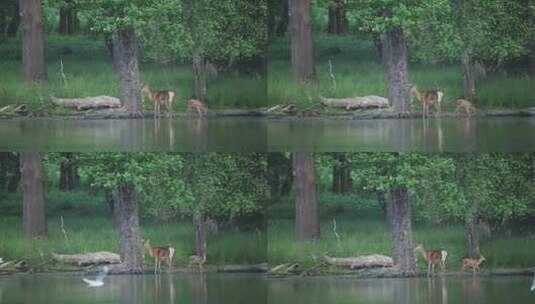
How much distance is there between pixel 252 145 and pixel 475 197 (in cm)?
147

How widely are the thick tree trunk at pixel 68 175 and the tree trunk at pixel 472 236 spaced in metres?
2.55

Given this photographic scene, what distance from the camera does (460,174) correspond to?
7723 millimetres

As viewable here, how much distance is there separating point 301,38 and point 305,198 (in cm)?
102

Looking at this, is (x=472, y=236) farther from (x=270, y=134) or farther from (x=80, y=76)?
(x=80, y=76)

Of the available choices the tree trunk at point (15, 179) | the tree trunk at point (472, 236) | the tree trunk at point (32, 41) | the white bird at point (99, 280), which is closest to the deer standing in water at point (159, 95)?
the tree trunk at point (32, 41)

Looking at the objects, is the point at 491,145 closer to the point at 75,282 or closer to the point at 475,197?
the point at 475,197

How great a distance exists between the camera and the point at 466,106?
25.4ft

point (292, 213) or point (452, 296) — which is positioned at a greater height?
point (292, 213)

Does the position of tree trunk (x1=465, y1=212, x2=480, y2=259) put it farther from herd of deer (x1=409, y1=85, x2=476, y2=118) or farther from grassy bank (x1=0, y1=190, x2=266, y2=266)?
grassy bank (x1=0, y1=190, x2=266, y2=266)

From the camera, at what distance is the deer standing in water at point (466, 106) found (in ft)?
25.4

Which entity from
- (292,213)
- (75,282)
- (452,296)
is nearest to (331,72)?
(292,213)

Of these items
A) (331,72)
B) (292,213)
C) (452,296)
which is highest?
(331,72)

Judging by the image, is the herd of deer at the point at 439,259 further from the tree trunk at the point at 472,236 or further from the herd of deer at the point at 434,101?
the herd of deer at the point at 434,101

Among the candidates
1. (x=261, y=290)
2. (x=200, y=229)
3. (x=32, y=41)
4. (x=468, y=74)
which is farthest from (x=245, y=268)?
(x=32, y=41)
